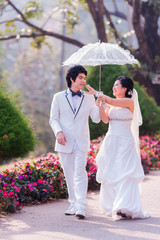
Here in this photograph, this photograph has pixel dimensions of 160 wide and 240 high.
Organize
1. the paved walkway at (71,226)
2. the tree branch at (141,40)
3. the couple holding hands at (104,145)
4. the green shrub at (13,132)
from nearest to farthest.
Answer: the paved walkway at (71,226), the couple holding hands at (104,145), the green shrub at (13,132), the tree branch at (141,40)

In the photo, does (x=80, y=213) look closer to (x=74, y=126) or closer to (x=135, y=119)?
(x=74, y=126)

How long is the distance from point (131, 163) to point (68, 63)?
61.5 inches

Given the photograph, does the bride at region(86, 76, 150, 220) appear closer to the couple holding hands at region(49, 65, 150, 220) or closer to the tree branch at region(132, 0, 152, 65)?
the couple holding hands at region(49, 65, 150, 220)

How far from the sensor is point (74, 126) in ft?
20.2

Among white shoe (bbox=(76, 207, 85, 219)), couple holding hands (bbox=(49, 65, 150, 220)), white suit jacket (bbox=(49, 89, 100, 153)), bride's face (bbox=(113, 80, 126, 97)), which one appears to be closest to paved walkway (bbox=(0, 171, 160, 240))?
white shoe (bbox=(76, 207, 85, 219))

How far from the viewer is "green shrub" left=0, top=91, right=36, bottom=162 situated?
7629 millimetres

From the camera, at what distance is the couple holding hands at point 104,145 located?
6047mm

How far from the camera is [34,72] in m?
47.2

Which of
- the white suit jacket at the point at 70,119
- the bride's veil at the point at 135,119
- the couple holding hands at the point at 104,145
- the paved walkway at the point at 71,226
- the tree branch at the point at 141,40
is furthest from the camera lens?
the tree branch at the point at 141,40

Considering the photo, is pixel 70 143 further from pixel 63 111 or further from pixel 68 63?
pixel 68 63

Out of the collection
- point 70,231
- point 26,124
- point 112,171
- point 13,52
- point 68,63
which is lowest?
point 70,231

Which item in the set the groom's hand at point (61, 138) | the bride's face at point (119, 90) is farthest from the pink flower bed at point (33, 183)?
the bride's face at point (119, 90)

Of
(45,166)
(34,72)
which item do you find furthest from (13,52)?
(45,166)

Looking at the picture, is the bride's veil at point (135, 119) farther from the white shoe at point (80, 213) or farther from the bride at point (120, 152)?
the white shoe at point (80, 213)
